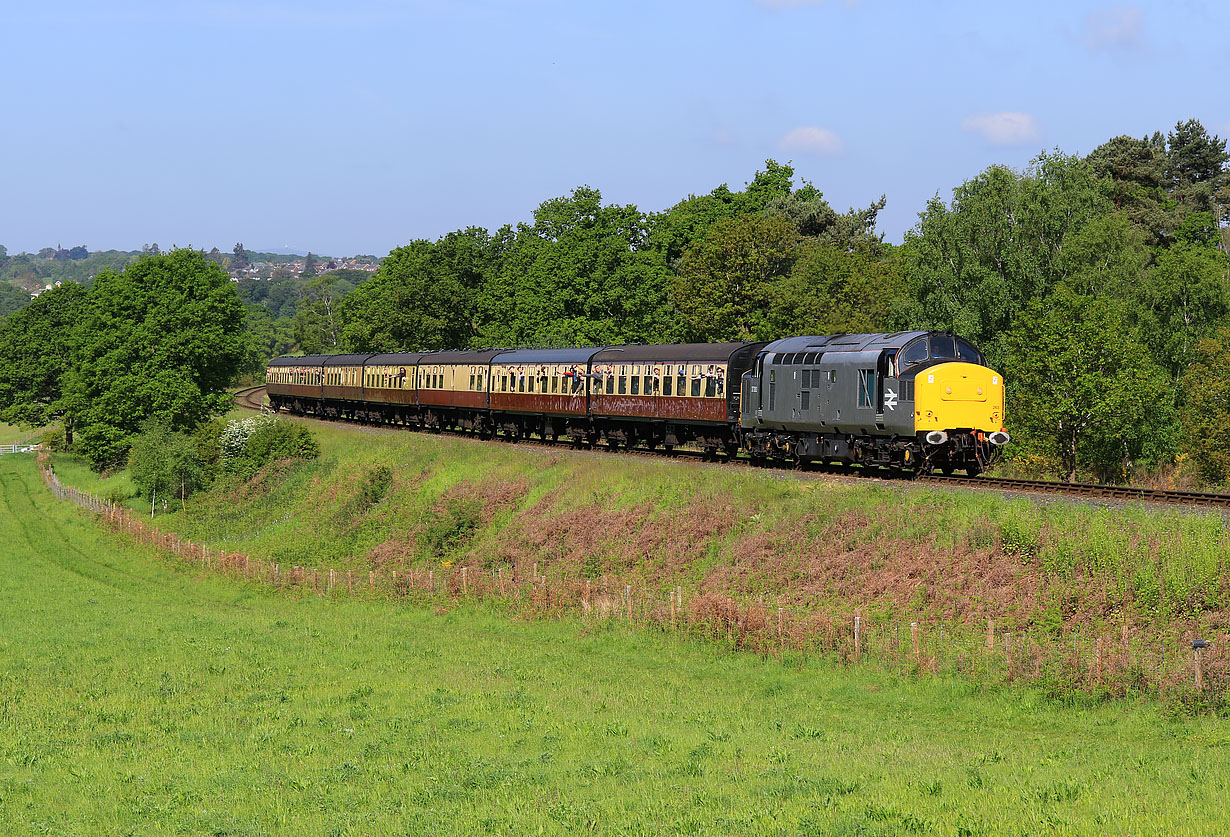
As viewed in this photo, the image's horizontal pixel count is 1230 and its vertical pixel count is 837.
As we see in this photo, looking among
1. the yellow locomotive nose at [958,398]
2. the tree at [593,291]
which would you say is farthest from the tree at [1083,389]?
the tree at [593,291]

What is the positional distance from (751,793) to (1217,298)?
47457 mm

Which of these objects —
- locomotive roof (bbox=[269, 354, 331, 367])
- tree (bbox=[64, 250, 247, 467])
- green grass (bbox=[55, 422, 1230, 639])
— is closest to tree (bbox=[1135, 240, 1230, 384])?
green grass (bbox=[55, 422, 1230, 639])

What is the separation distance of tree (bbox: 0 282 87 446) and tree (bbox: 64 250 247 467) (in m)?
25.7

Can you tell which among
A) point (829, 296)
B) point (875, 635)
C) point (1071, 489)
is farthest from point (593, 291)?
point (875, 635)

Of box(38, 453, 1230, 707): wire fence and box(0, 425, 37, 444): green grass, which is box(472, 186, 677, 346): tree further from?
box(0, 425, 37, 444): green grass

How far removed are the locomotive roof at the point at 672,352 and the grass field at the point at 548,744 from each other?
1571 centimetres

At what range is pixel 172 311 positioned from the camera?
75125 millimetres

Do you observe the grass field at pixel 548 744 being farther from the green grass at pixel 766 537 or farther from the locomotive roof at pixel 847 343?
the locomotive roof at pixel 847 343

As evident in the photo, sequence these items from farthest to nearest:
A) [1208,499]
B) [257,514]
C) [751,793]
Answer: [257,514] → [1208,499] → [751,793]

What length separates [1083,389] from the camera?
43781mm

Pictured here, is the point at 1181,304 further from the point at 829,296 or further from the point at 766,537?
the point at 766,537

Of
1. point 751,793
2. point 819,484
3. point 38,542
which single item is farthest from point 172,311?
point 751,793

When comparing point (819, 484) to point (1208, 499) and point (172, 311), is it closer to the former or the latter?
point (1208, 499)

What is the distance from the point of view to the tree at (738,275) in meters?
70.1
